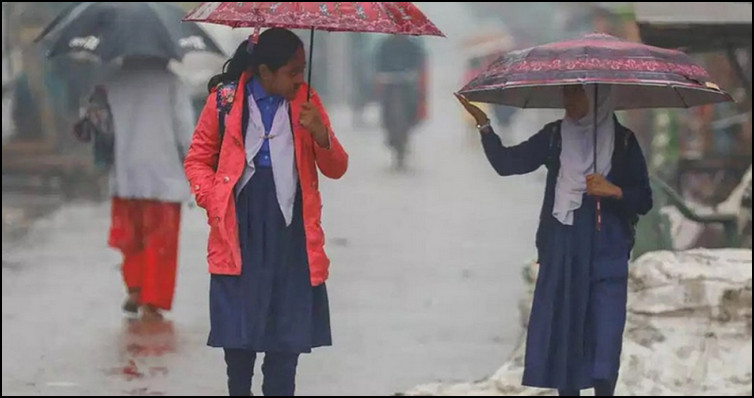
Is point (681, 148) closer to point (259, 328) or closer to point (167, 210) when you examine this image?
point (167, 210)

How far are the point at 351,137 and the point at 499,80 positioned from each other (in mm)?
25235

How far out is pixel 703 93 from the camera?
5672 mm

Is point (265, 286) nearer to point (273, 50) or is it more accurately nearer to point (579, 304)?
point (273, 50)

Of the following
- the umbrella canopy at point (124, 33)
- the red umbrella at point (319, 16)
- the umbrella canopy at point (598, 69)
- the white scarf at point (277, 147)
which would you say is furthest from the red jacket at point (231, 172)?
the umbrella canopy at point (124, 33)

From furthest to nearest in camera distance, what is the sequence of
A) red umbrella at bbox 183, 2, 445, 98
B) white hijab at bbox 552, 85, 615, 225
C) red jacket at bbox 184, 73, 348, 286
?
white hijab at bbox 552, 85, 615, 225
red jacket at bbox 184, 73, 348, 286
red umbrella at bbox 183, 2, 445, 98

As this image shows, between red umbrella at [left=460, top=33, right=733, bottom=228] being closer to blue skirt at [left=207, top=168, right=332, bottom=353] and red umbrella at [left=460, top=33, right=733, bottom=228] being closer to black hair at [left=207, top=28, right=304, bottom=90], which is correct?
black hair at [left=207, top=28, right=304, bottom=90]

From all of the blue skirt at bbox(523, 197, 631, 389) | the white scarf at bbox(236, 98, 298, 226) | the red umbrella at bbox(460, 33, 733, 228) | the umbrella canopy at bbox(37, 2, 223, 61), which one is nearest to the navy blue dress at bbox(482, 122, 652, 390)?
the blue skirt at bbox(523, 197, 631, 389)

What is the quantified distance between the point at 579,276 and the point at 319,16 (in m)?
1.36

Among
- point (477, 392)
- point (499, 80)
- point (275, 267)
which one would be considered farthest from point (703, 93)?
point (477, 392)

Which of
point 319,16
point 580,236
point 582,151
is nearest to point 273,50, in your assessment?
point 319,16

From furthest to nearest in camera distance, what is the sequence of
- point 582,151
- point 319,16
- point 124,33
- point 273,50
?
point 124,33 < point 582,151 < point 273,50 < point 319,16

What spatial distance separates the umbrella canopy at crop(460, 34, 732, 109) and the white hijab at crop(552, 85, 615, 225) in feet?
0.88

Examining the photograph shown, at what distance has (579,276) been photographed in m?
→ 5.96

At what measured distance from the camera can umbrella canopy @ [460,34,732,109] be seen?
17.5ft
